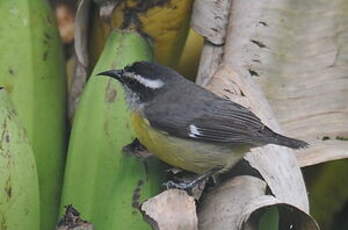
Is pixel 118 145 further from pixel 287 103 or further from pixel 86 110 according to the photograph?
pixel 287 103

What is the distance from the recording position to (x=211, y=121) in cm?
249

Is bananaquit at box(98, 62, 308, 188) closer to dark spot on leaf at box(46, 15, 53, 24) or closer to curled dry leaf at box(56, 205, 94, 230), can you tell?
dark spot on leaf at box(46, 15, 53, 24)

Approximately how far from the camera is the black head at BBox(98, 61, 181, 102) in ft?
7.74

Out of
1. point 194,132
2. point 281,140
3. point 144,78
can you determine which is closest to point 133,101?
point 144,78

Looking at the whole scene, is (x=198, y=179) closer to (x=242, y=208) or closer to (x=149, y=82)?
(x=149, y=82)

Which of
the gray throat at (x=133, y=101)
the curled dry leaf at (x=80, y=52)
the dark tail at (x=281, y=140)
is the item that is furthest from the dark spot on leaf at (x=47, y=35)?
the dark tail at (x=281, y=140)

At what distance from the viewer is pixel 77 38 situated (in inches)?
104

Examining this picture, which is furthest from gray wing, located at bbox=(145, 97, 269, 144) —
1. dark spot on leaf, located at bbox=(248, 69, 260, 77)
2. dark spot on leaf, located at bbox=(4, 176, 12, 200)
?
dark spot on leaf, located at bbox=(4, 176, 12, 200)

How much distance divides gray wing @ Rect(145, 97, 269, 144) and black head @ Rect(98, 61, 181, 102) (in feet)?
0.21

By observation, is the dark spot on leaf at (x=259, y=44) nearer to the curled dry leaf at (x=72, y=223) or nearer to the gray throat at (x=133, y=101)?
the gray throat at (x=133, y=101)

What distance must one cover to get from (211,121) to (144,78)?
0.70 feet

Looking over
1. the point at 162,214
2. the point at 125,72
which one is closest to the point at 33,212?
the point at 162,214

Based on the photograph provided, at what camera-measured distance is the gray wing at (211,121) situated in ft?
8.00

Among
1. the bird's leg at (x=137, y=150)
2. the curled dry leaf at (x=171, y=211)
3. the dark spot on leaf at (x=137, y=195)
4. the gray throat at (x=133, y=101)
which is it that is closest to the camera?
the curled dry leaf at (x=171, y=211)
